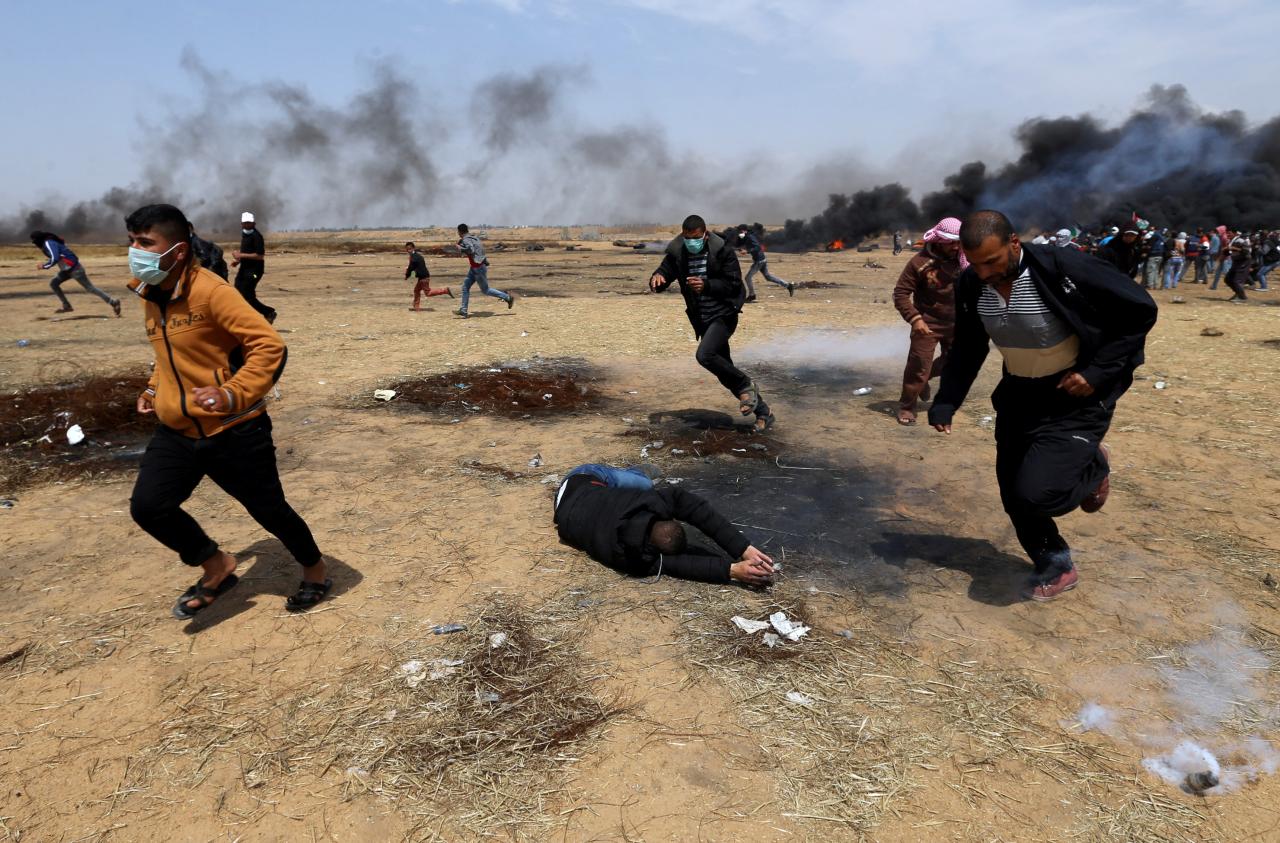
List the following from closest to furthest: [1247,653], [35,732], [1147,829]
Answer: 1. [1147,829]
2. [35,732]
3. [1247,653]

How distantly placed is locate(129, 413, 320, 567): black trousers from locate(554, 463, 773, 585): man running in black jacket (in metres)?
1.53

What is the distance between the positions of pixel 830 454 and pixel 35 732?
4.99 metres

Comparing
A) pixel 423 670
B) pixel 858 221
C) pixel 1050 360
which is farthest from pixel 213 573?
pixel 858 221

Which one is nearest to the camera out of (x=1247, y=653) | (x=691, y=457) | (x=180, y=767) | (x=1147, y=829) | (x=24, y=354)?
(x=1147, y=829)

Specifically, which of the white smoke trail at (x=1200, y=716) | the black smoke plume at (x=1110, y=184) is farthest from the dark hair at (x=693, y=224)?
the black smoke plume at (x=1110, y=184)

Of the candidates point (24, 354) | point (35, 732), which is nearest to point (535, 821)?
point (35, 732)

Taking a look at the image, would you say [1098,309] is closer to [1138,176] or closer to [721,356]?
[721,356]

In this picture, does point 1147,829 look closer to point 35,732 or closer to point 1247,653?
point 1247,653

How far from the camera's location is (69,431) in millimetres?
6141

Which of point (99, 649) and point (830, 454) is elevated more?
point (830, 454)

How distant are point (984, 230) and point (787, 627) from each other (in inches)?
77.7

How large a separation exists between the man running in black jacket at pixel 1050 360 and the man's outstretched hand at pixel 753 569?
4.07ft

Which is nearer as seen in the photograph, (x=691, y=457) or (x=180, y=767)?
(x=180, y=767)

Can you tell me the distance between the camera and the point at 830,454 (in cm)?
577
